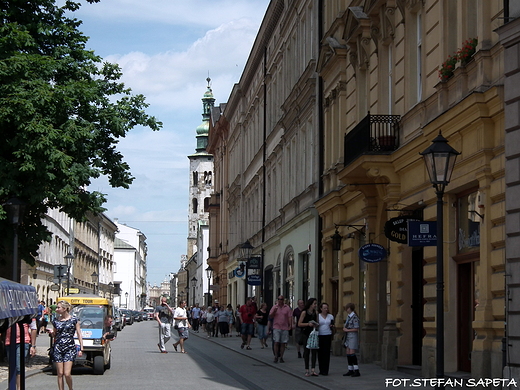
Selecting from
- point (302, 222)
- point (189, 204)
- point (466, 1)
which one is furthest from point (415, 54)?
point (189, 204)

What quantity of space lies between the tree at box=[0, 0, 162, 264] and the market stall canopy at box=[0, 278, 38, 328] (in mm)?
11335

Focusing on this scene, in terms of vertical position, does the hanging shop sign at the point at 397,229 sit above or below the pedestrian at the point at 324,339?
above

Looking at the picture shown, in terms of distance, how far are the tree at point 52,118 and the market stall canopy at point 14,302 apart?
11.3m

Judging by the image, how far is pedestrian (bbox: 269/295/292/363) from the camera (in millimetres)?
25828

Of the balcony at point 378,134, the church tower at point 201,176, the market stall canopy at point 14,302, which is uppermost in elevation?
the church tower at point 201,176

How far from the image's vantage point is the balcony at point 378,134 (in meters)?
21.2

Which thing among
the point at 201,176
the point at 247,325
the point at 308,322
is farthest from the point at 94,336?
the point at 201,176

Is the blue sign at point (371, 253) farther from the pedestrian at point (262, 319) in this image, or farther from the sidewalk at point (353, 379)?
the pedestrian at point (262, 319)

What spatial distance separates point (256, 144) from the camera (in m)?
51.1

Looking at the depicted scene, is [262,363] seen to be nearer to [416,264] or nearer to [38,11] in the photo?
[416,264]

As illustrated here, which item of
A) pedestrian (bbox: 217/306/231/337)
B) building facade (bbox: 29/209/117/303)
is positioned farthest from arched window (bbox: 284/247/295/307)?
building facade (bbox: 29/209/117/303)

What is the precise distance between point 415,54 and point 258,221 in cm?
3023

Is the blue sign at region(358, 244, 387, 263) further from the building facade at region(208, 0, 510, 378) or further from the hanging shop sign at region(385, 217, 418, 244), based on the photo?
the hanging shop sign at region(385, 217, 418, 244)

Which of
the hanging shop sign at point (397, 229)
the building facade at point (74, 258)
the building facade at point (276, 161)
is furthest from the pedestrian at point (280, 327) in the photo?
the building facade at point (74, 258)
